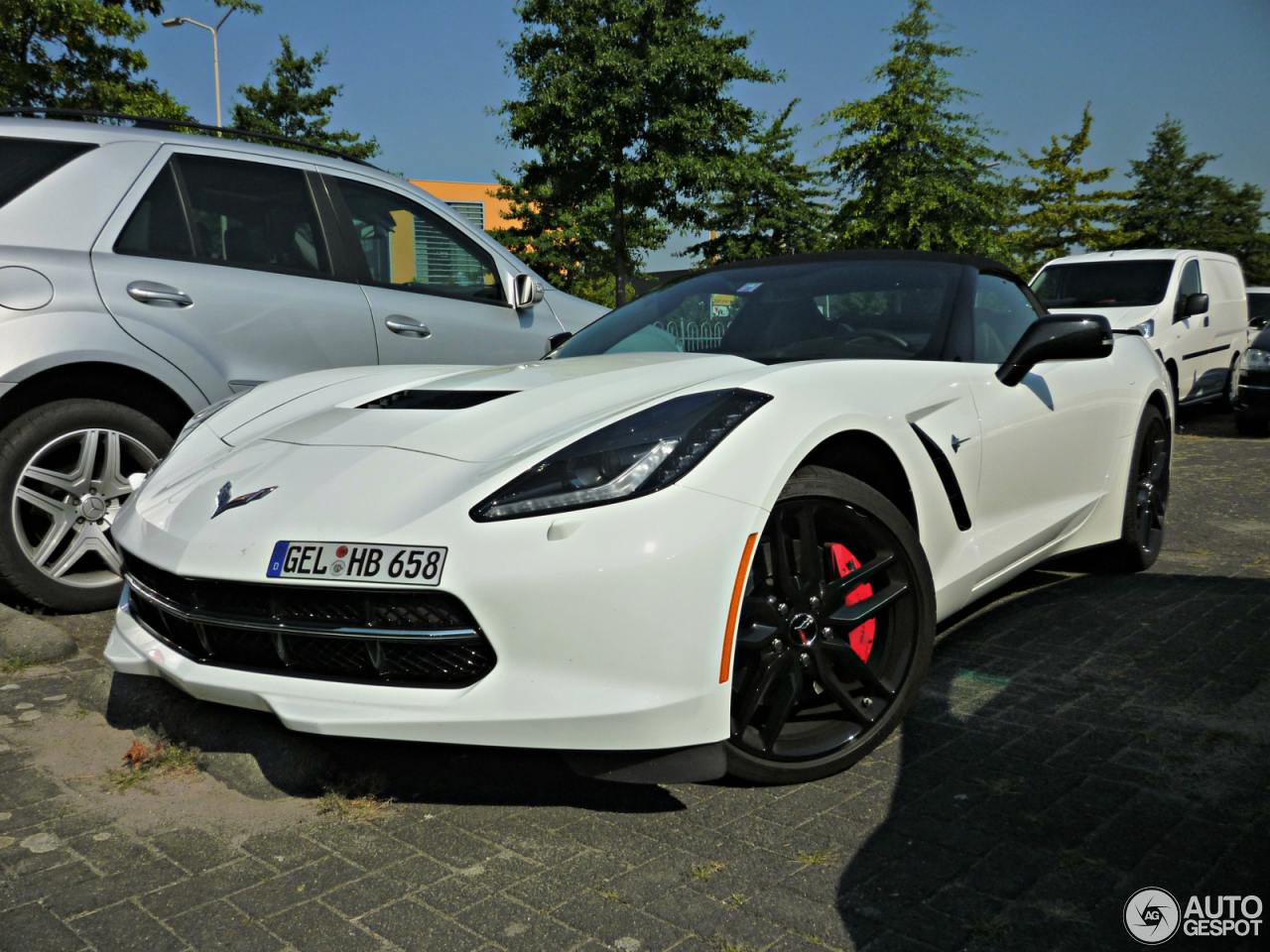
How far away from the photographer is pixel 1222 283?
12383 mm

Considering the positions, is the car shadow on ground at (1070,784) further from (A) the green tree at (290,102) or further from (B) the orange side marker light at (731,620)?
(A) the green tree at (290,102)

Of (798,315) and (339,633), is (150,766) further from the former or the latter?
(798,315)

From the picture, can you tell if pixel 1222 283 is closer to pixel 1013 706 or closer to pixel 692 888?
pixel 1013 706

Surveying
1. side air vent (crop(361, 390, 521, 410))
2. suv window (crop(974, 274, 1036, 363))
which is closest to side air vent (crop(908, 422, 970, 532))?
suv window (crop(974, 274, 1036, 363))

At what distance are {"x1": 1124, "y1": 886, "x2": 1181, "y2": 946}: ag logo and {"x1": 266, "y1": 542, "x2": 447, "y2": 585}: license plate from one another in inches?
59.2

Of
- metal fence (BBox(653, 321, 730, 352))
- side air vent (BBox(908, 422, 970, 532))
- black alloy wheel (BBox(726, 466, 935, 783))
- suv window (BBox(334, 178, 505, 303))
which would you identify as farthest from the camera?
suv window (BBox(334, 178, 505, 303))

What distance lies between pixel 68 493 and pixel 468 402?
211cm

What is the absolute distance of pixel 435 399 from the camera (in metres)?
2.94

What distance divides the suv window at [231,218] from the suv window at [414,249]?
0.80 feet

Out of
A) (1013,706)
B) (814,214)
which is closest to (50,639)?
(1013,706)

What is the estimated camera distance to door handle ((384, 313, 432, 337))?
193 inches

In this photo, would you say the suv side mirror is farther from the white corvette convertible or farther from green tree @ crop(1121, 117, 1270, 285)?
green tree @ crop(1121, 117, 1270, 285)

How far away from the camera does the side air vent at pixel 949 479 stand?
2.99m

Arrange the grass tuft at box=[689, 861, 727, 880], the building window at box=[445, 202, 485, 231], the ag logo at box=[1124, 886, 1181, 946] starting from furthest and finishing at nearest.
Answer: the building window at box=[445, 202, 485, 231]
the grass tuft at box=[689, 861, 727, 880]
the ag logo at box=[1124, 886, 1181, 946]
